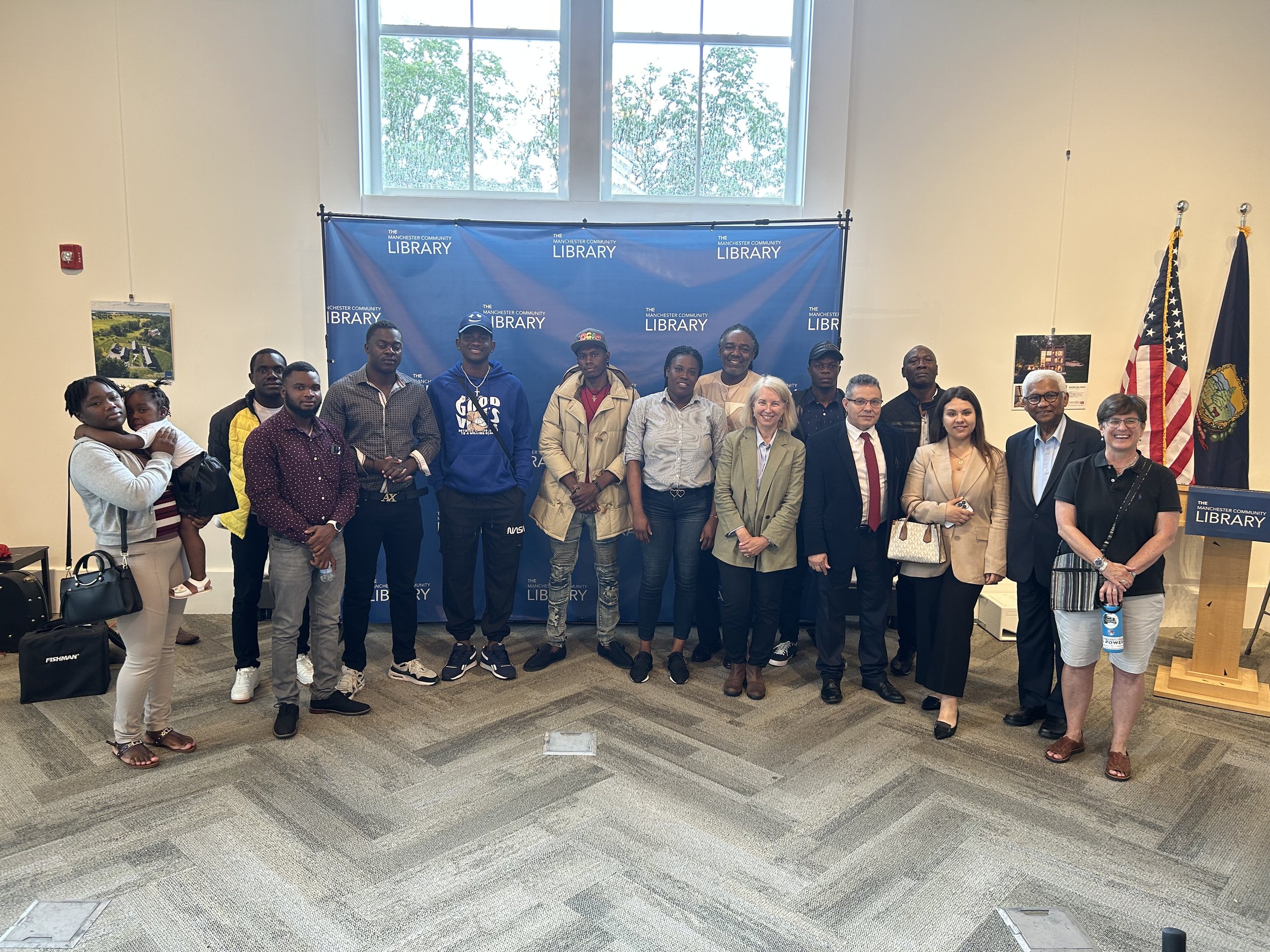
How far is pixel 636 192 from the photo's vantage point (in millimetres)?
5008

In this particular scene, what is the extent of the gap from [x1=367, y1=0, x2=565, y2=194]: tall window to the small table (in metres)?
3.04

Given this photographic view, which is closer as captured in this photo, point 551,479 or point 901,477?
point 901,477

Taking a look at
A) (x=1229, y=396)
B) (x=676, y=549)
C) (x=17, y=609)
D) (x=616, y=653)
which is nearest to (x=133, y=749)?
(x=17, y=609)

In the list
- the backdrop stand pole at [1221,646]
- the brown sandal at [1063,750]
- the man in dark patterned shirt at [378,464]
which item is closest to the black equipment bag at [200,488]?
the man in dark patterned shirt at [378,464]

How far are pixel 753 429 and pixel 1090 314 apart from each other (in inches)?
113

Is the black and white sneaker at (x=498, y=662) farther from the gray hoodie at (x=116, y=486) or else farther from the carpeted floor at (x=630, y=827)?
the gray hoodie at (x=116, y=486)

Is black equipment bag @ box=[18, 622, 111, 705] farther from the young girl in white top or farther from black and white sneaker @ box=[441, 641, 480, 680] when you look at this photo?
black and white sneaker @ box=[441, 641, 480, 680]

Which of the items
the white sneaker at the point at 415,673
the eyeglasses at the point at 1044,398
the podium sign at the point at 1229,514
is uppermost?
the eyeglasses at the point at 1044,398

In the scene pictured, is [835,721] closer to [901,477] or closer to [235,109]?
[901,477]

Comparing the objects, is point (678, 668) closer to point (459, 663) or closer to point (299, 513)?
point (459, 663)

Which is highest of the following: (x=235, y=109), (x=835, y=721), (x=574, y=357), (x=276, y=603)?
(x=235, y=109)

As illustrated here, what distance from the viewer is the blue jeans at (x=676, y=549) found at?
12.6 feet

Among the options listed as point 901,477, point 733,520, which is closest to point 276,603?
point 733,520

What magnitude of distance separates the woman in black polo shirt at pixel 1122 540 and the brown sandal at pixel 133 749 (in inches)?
144
